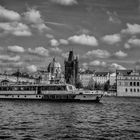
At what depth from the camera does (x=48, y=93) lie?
7669 centimetres

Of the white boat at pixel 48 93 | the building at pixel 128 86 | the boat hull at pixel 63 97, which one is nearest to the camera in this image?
the boat hull at pixel 63 97

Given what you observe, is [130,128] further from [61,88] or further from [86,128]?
[61,88]

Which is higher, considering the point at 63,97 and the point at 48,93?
the point at 48,93

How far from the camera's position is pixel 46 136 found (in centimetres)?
2486

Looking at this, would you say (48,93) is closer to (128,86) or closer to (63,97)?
(63,97)

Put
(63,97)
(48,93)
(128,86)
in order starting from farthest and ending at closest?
(128,86)
(48,93)
(63,97)

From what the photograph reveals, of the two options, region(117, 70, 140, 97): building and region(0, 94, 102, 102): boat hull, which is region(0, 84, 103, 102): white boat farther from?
region(117, 70, 140, 97): building

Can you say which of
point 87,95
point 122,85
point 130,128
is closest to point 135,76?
point 122,85

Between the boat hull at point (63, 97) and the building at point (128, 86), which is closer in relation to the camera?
the boat hull at point (63, 97)

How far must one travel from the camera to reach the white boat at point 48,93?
7431 cm

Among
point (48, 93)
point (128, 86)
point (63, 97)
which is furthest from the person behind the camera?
point (128, 86)

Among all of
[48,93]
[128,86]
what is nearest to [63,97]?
[48,93]

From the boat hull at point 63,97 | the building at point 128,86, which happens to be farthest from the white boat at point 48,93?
the building at point 128,86

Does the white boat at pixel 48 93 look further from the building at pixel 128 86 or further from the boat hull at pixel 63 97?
the building at pixel 128 86
